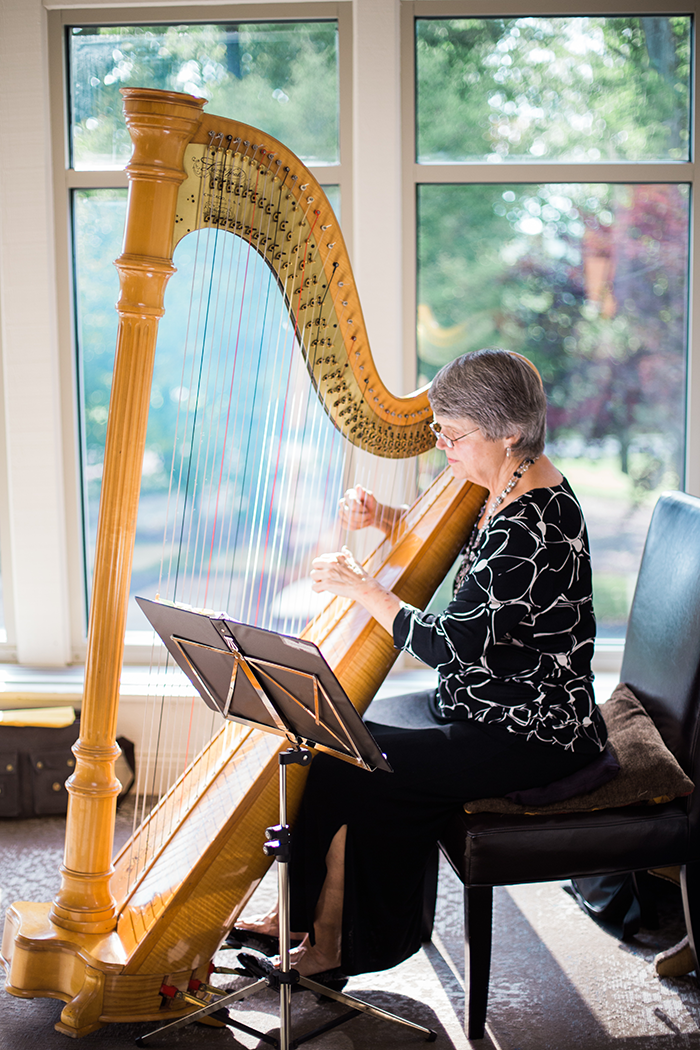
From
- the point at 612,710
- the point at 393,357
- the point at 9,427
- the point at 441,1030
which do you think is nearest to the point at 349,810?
the point at 441,1030

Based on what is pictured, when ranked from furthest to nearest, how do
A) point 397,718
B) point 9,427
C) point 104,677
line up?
point 9,427 < point 397,718 < point 104,677

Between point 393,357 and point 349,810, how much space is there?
165 centimetres

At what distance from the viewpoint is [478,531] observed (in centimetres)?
215

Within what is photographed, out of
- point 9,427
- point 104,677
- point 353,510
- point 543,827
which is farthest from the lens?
point 9,427

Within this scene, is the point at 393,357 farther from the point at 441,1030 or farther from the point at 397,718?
the point at 441,1030

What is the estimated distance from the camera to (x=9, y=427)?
318cm

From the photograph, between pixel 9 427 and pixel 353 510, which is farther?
pixel 9 427

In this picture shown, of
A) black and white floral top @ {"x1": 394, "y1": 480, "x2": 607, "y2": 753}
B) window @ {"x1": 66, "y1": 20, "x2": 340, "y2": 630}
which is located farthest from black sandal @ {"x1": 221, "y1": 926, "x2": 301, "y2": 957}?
window @ {"x1": 66, "y1": 20, "x2": 340, "y2": 630}

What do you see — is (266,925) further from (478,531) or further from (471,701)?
(478,531)

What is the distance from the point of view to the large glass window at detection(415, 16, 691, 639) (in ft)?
10.1

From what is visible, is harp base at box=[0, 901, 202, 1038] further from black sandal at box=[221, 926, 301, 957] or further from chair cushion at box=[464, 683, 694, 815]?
chair cushion at box=[464, 683, 694, 815]

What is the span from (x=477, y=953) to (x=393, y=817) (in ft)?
1.06

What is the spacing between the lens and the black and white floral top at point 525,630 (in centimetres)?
185

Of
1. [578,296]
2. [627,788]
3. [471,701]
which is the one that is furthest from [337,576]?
[578,296]
